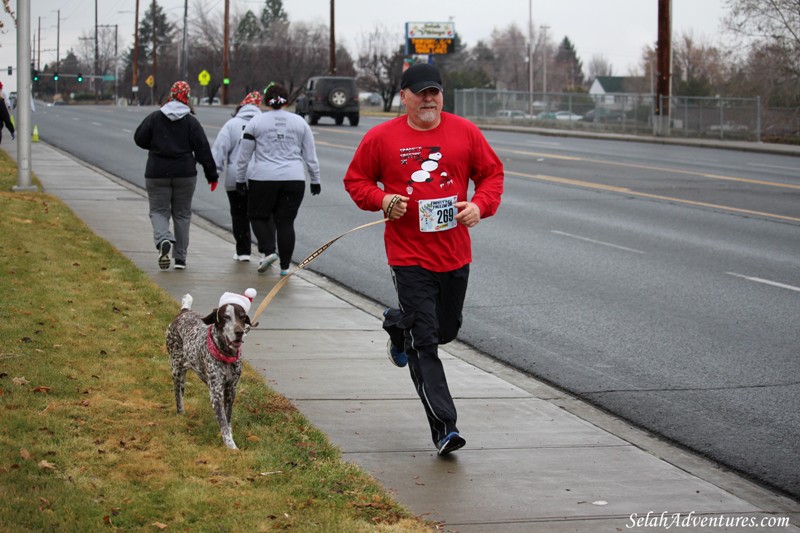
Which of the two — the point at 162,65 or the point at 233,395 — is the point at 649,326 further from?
the point at 162,65

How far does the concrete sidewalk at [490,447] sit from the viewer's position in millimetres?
5387

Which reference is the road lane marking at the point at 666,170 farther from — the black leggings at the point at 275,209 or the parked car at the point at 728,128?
the black leggings at the point at 275,209

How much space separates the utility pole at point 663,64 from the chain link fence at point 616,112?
0.83ft

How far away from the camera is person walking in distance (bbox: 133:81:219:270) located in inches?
464

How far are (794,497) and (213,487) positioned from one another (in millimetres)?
2893

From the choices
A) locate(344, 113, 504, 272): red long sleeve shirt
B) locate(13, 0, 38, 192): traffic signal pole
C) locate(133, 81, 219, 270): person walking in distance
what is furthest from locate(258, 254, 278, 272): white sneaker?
locate(13, 0, 38, 192): traffic signal pole

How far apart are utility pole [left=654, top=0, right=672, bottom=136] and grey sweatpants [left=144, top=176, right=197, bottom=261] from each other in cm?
3076

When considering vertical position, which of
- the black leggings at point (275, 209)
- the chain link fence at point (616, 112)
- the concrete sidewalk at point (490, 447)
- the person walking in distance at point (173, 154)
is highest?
the chain link fence at point (616, 112)

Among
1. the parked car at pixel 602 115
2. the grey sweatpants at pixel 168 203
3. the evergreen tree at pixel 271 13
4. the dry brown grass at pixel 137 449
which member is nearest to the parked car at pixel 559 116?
the parked car at pixel 602 115

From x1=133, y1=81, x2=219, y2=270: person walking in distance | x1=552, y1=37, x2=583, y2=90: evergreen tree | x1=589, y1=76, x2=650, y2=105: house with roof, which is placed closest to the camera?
x1=133, y1=81, x2=219, y2=270: person walking in distance

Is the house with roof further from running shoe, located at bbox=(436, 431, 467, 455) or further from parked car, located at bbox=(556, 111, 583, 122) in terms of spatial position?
running shoe, located at bbox=(436, 431, 467, 455)

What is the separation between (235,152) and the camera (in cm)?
1275

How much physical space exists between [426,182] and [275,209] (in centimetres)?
614

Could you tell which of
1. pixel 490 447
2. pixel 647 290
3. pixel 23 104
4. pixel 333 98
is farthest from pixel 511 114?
pixel 490 447
